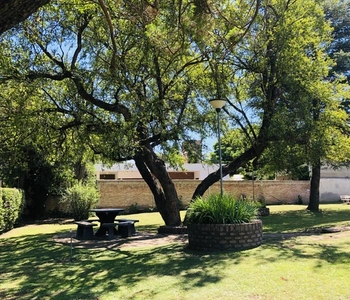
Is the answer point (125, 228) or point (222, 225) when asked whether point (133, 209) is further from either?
point (222, 225)

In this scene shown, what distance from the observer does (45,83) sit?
36.9ft

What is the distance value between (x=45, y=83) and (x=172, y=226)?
6.28 m

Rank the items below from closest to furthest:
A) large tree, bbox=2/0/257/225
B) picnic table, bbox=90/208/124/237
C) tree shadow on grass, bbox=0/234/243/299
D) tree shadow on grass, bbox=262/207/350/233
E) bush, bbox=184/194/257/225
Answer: tree shadow on grass, bbox=0/234/243/299 → bush, bbox=184/194/257/225 → large tree, bbox=2/0/257/225 → picnic table, bbox=90/208/124/237 → tree shadow on grass, bbox=262/207/350/233

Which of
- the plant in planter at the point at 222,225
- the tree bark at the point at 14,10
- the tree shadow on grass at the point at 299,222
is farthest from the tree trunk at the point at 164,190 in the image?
the tree bark at the point at 14,10

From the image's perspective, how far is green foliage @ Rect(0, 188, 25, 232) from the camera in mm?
13633

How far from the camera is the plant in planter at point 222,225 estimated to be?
8258 millimetres

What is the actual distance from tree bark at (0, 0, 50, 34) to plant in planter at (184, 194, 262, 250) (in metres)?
6.11

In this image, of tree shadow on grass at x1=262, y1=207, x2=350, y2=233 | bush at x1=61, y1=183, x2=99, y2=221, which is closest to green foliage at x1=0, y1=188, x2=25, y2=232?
bush at x1=61, y1=183, x2=99, y2=221

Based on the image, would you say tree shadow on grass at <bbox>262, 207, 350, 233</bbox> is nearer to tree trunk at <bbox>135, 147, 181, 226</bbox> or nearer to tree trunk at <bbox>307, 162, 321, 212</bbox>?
tree trunk at <bbox>135, 147, 181, 226</bbox>

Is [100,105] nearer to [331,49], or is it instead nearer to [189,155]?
[189,155]

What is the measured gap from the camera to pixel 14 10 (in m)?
3.54

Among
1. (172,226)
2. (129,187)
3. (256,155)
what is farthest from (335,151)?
(129,187)

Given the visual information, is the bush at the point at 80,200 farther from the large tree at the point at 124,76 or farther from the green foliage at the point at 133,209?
the large tree at the point at 124,76

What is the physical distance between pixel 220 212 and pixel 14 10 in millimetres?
6495
